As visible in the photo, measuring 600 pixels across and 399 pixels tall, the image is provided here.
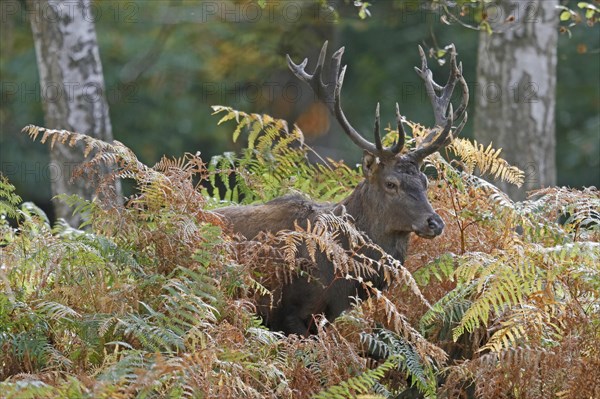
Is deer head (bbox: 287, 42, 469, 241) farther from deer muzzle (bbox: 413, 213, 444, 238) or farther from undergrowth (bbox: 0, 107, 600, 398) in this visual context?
undergrowth (bbox: 0, 107, 600, 398)

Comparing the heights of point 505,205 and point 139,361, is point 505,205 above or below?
above

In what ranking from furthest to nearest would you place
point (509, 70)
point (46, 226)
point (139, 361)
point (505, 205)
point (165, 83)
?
point (165, 83) → point (509, 70) → point (46, 226) → point (505, 205) → point (139, 361)

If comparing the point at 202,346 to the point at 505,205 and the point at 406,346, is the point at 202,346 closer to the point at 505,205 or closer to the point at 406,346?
the point at 406,346

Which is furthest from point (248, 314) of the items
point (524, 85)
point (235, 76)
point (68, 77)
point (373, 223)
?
point (235, 76)

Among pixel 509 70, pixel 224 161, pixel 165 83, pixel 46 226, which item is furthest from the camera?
pixel 165 83

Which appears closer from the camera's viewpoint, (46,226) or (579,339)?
(579,339)

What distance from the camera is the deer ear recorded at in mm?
8031

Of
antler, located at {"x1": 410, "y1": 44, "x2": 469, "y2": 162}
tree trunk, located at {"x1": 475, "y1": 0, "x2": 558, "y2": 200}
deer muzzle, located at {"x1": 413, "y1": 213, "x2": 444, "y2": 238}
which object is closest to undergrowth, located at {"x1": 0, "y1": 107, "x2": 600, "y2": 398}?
deer muzzle, located at {"x1": 413, "y1": 213, "x2": 444, "y2": 238}

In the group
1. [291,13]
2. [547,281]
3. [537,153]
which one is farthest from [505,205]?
[291,13]

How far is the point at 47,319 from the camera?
615 cm

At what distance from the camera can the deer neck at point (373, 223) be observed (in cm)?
798

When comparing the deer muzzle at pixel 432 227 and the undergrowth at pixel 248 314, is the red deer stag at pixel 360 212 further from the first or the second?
the undergrowth at pixel 248 314

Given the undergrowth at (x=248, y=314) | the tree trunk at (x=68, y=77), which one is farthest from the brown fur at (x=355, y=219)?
the tree trunk at (x=68, y=77)

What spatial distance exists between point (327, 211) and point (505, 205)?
1415 mm
